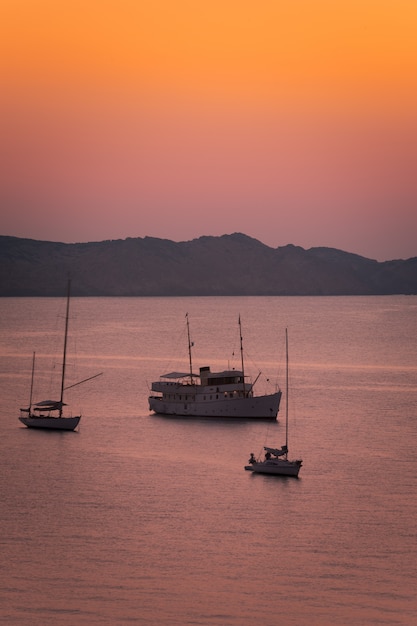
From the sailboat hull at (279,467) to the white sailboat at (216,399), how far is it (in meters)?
22.6

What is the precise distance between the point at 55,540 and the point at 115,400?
165 ft

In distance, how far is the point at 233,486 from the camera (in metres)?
57.6

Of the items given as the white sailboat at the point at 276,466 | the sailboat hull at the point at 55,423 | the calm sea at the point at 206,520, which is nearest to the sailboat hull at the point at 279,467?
the white sailboat at the point at 276,466

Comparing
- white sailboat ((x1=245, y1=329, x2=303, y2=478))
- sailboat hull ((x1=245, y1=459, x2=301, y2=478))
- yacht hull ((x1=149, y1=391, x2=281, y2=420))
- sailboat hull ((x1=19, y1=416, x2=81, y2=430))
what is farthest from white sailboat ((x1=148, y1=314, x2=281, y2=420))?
sailboat hull ((x1=245, y1=459, x2=301, y2=478))

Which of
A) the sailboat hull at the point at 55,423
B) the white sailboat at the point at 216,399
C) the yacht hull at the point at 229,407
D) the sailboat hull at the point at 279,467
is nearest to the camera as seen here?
the sailboat hull at the point at 279,467

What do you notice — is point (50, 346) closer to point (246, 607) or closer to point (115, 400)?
point (115, 400)

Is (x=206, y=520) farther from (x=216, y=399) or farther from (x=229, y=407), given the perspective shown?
(x=216, y=399)

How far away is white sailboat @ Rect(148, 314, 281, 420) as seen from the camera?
8369 centimetres

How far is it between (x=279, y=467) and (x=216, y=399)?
2529 cm

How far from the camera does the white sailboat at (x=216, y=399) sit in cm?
8369

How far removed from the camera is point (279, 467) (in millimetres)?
59938

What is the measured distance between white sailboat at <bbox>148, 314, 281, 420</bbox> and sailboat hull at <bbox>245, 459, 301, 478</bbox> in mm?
22579

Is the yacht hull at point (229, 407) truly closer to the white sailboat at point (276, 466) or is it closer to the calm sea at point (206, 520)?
the calm sea at point (206, 520)

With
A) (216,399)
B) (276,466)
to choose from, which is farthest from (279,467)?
(216,399)
